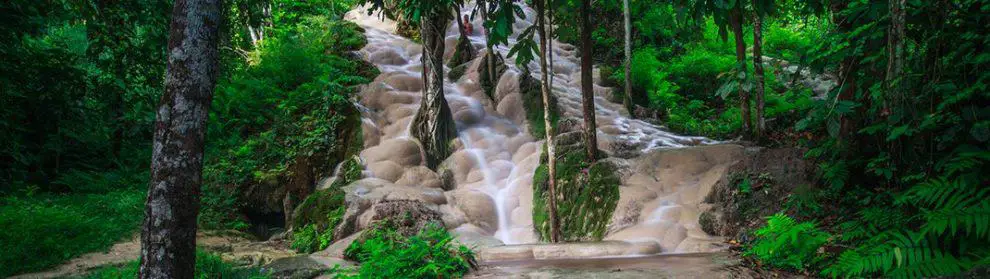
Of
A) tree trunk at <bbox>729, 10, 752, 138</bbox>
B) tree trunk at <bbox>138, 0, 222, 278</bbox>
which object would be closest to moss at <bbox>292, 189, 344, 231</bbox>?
tree trunk at <bbox>138, 0, 222, 278</bbox>

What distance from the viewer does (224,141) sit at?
12.3 metres

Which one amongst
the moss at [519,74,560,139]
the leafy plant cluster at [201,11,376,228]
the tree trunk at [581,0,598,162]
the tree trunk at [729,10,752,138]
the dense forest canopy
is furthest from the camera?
the moss at [519,74,560,139]

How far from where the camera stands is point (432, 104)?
1195 centimetres

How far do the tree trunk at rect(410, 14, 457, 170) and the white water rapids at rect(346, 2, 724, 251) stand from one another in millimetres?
326

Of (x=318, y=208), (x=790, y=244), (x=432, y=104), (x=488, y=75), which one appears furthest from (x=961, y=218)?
(x=488, y=75)

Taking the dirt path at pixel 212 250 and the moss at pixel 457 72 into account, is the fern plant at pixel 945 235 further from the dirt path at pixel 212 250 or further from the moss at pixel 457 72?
the moss at pixel 457 72

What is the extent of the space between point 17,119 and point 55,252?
10.2 ft

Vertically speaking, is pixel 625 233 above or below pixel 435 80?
below

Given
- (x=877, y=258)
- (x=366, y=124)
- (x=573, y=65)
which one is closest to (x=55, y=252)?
(x=366, y=124)

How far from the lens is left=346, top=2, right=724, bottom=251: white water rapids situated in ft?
27.3

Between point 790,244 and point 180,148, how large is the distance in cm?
494

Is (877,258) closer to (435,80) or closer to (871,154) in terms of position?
(871,154)

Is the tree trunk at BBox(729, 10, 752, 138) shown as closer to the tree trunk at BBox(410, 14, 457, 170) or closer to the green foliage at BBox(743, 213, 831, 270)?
the green foliage at BBox(743, 213, 831, 270)

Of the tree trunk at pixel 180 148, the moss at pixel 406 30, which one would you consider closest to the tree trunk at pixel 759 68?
the tree trunk at pixel 180 148
